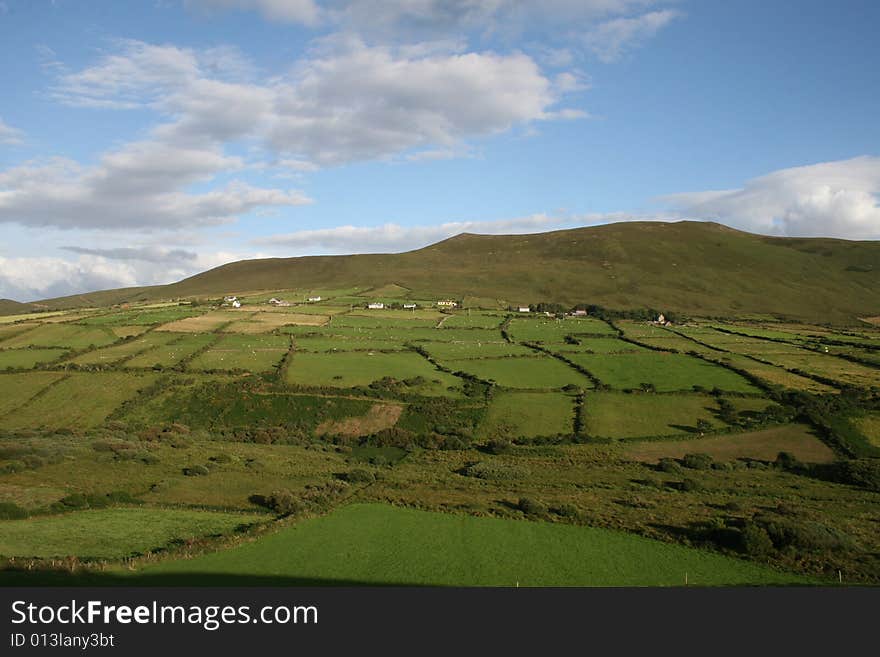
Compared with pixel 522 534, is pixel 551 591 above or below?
above

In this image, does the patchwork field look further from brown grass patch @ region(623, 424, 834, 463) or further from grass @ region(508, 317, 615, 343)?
grass @ region(508, 317, 615, 343)

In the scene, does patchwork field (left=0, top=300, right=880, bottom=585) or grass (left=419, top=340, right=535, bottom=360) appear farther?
grass (left=419, top=340, right=535, bottom=360)

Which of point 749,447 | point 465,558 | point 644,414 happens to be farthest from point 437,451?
point 749,447

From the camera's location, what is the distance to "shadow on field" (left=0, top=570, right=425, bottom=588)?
2125cm

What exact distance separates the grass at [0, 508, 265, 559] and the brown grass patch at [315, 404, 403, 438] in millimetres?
24462

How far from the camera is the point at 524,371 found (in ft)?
243

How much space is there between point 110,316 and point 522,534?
368 feet

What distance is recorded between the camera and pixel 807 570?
81.1 ft

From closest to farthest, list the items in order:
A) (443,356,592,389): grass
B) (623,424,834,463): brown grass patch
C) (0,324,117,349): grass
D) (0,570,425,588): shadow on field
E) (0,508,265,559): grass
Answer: (0,570,425,588): shadow on field < (0,508,265,559): grass < (623,424,834,463): brown grass patch < (443,356,592,389): grass < (0,324,117,349): grass

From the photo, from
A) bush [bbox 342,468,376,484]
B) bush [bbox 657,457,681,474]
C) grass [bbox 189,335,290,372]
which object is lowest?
bush [bbox 657,457,681,474]

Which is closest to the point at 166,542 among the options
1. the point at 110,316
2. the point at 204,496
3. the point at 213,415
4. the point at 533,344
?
the point at 204,496

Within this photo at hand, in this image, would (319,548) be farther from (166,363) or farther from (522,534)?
(166,363)

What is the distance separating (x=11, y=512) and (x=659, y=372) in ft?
209

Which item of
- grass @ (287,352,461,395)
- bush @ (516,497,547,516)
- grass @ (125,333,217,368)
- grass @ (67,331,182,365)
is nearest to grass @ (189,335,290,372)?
grass @ (125,333,217,368)
